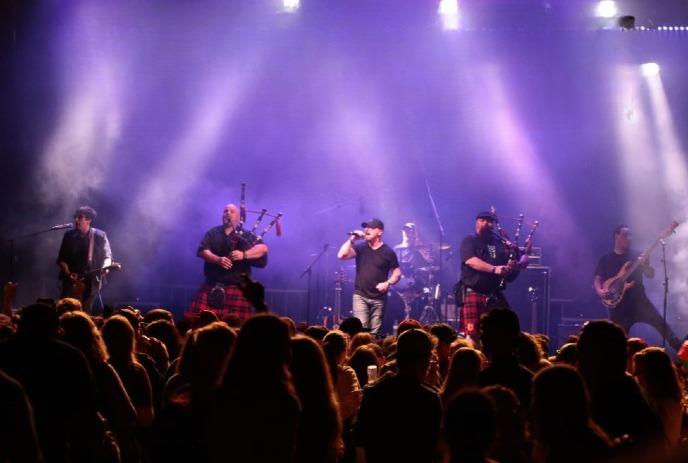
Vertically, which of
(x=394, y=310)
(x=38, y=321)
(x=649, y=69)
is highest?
(x=649, y=69)

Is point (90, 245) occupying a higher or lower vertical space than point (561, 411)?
higher

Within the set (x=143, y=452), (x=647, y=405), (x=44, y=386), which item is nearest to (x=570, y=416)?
(x=647, y=405)

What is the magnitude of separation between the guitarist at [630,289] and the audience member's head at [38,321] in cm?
1082

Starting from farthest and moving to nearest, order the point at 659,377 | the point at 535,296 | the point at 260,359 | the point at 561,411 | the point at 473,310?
the point at 535,296
the point at 473,310
the point at 659,377
the point at 260,359
the point at 561,411

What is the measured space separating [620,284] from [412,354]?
9.86 meters

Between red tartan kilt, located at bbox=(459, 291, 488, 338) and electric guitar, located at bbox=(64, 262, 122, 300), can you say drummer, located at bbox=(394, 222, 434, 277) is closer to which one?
red tartan kilt, located at bbox=(459, 291, 488, 338)

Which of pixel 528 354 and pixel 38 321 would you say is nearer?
pixel 38 321

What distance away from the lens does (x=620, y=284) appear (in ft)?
45.2

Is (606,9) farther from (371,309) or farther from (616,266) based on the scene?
(371,309)

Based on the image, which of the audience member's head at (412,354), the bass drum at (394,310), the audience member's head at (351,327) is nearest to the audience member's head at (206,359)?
the audience member's head at (412,354)

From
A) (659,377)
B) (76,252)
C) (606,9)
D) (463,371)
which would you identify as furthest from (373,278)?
(659,377)

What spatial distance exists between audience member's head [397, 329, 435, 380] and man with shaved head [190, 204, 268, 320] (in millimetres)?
8880

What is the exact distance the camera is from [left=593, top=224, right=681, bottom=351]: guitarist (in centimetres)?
1355

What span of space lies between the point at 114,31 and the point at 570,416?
1568 cm
